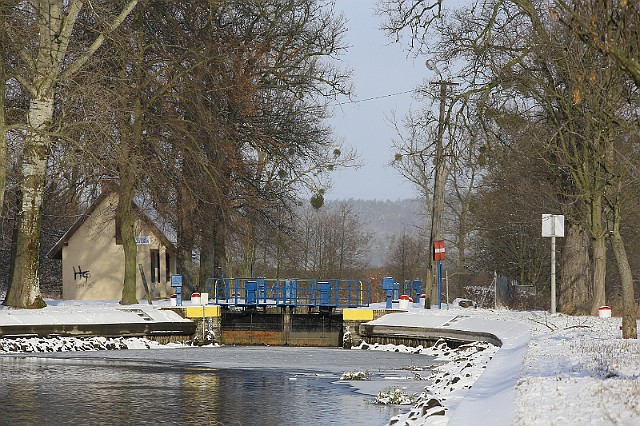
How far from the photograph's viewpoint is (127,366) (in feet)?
79.4

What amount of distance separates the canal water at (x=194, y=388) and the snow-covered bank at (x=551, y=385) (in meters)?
1.39

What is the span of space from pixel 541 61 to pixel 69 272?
2850 centimetres

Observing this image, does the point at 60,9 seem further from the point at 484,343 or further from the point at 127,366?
the point at 484,343

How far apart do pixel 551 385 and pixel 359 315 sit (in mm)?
22445

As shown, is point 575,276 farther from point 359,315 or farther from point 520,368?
point 520,368

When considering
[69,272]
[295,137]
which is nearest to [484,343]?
[295,137]

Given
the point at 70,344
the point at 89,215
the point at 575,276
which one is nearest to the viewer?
the point at 70,344

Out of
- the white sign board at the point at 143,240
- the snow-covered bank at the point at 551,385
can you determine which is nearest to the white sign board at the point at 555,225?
the snow-covered bank at the point at 551,385

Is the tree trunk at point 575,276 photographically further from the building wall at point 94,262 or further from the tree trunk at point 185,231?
the building wall at point 94,262

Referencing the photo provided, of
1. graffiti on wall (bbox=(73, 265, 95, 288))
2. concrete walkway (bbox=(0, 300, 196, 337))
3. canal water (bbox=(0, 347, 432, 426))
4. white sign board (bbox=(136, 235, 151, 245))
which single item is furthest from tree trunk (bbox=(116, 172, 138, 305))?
graffiti on wall (bbox=(73, 265, 95, 288))

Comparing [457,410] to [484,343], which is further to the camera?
[484,343]

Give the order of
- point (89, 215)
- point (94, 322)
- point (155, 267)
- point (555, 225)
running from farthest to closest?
point (155, 267) < point (89, 215) < point (94, 322) < point (555, 225)

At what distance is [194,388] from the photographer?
19.5 meters

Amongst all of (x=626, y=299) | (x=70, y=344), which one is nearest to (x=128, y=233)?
(x=70, y=344)
